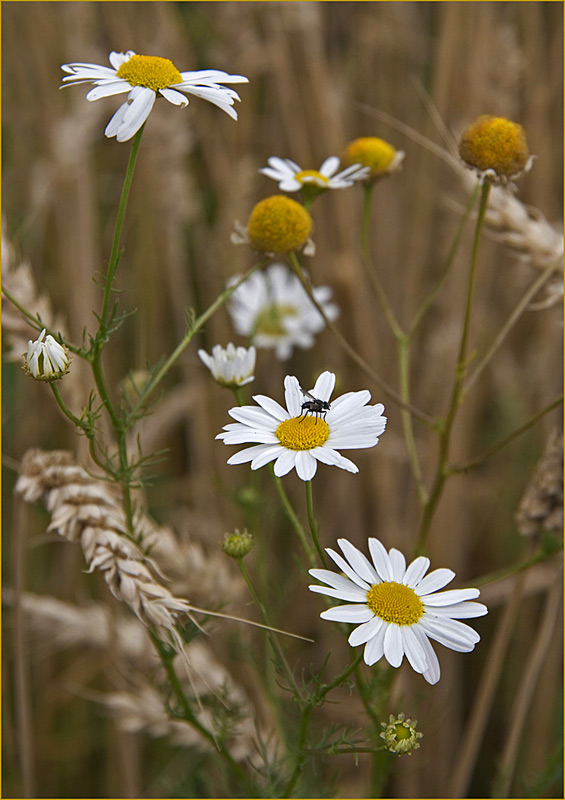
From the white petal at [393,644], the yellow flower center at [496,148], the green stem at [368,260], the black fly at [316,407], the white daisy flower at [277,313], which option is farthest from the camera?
the white daisy flower at [277,313]

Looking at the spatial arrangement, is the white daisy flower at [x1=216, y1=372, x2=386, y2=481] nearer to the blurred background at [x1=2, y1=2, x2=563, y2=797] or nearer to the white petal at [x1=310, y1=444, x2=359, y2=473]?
the white petal at [x1=310, y1=444, x2=359, y2=473]

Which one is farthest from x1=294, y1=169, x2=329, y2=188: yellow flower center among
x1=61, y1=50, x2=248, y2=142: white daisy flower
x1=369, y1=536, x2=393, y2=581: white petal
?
x1=369, y1=536, x2=393, y2=581: white petal

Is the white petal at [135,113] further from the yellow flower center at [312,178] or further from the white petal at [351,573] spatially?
the white petal at [351,573]

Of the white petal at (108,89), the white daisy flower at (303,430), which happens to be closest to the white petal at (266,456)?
the white daisy flower at (303,430)

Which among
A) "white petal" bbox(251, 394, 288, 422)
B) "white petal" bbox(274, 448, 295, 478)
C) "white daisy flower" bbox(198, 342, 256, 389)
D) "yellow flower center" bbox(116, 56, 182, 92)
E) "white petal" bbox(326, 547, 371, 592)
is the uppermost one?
"yellow flower center" bbox(116, 56, 182, 92)

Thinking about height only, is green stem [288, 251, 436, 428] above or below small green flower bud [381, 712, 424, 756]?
above

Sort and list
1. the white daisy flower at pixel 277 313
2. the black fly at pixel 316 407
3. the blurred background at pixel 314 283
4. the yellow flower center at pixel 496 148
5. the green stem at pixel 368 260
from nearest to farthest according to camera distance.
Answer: the black fly at pixel 316 407 < the yellow flower center at pixel 496 148 < the green stem at pixel 368 260 < the white daisy flower at pixel 277 313 < the blurred background at pixel 314 283
